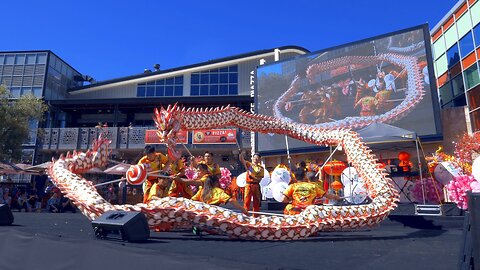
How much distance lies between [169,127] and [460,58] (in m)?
15.5

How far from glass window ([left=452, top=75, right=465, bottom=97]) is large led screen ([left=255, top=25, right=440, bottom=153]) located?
370 cm

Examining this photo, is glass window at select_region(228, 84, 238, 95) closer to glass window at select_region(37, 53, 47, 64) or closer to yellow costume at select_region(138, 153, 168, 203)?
glass window at select_region(37, 53, 47, 64)

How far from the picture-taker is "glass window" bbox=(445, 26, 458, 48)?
54.0ft

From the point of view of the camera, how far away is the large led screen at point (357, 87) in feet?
44.0

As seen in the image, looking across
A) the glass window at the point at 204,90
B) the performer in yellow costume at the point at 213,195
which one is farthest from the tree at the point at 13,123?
the performer in yellow costume at the point at 213,195

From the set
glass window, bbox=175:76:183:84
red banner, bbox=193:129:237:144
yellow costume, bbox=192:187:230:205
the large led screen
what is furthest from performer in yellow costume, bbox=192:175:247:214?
glass window, bbox=175:76:183:84

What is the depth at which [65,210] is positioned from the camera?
42.7ft

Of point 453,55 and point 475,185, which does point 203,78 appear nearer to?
point 453,55

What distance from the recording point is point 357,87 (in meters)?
15.1

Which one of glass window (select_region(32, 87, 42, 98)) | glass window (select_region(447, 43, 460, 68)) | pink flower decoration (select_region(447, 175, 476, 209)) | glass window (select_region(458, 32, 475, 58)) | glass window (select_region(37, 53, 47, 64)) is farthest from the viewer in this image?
glass window (select_region(37, 53, 47, 64))

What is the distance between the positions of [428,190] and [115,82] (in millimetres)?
20120

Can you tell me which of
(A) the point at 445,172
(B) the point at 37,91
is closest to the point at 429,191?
(A) the point at 445,172

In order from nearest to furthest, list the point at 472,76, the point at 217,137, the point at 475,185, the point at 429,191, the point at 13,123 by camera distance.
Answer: the point at 475,185 → the point at 429,191 → the point at 472,76 → the point at 13,123 → the point at 217,137

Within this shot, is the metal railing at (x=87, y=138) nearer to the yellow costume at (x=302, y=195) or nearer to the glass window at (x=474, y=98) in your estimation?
the glass window at (x=474, y=98)
